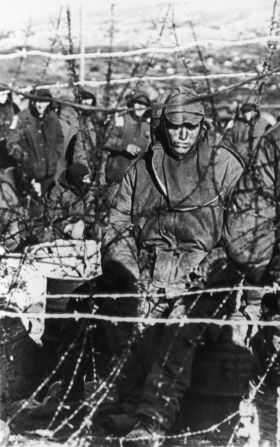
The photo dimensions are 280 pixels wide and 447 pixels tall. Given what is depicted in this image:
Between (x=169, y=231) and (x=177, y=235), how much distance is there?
0.03 meters

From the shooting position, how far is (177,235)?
2.45 m

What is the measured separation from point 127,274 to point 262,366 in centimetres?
53

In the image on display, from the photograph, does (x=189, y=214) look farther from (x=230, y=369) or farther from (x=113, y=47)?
(x=113, y=47)

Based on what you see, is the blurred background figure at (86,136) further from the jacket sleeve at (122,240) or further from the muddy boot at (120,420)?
the muddy boot at (120,420)

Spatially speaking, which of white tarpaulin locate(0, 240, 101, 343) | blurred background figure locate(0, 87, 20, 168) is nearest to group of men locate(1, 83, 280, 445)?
white tarpaulin locate(0, 240, 101, 343)

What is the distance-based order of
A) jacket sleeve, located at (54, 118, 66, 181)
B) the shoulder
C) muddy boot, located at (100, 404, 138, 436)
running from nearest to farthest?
muddy boot, located at (100, 404, 138, 436) → the shoulder → jacket sleeve, located at (54, 118, 66, 181)

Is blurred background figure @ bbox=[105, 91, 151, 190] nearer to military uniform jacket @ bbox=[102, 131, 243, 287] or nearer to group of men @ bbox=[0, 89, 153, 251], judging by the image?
group of men @ bbox=[0, 89, 153, 251]

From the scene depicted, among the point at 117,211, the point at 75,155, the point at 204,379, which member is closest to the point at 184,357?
the point at 204,379

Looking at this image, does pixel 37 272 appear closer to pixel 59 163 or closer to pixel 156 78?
pixel 59 163

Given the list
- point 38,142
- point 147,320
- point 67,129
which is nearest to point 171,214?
point 147,320

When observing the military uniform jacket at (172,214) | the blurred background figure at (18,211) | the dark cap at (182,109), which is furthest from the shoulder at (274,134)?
the blurred background figure at (18,211)

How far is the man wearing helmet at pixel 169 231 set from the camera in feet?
7.80

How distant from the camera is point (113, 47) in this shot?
2.77 m

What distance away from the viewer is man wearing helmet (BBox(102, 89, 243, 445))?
238 cm
